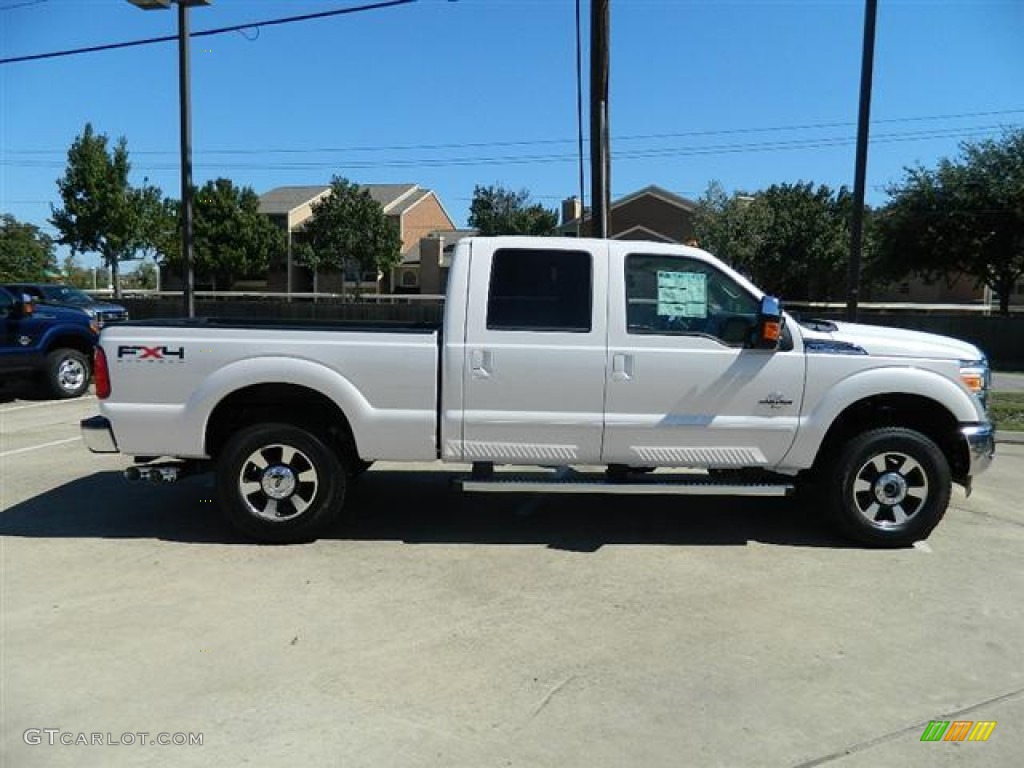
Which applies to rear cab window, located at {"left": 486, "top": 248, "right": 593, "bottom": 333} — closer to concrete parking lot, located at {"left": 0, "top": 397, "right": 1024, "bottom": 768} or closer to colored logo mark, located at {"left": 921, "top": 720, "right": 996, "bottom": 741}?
concrete parking lot, located at {"left": 0, "top": 397, "right": 1024, "bottom": 768}

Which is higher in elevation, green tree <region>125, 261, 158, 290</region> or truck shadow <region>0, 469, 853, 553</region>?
green tree <region>125, 261, 158, 290</region>

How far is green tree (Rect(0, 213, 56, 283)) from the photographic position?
171 ft

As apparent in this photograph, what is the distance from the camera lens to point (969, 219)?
2903 centimetres

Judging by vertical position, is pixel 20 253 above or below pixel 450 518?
above

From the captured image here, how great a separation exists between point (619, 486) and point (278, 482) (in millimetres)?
2279

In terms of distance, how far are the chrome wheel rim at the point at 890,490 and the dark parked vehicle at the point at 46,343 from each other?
1127 cm

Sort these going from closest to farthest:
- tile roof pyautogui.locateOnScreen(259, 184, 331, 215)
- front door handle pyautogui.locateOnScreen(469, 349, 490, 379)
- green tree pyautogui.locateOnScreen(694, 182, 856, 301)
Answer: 1. front door handle pyautogui.locateOnScreen(469, 349, 490, 379)
2. green tree pyautogui.locateOnScreen(694, 182, 856, 301)
3. tile roof pyautogui.locateOnScreen(259, 184, 331, 215)

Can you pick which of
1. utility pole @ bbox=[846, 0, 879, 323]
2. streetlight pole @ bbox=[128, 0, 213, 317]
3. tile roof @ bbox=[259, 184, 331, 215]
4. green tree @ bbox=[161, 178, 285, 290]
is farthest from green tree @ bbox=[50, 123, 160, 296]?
utility pole @ bbox=[846, 0, 879, 323]

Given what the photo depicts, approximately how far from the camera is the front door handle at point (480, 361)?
5680 millimetres

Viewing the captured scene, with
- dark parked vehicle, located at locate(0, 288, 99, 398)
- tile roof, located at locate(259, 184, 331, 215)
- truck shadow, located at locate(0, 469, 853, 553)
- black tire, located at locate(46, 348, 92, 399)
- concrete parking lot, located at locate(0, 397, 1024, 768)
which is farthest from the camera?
tile roof, located at locate(259, 184, 331, 215)

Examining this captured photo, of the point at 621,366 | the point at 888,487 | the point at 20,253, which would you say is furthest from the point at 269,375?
the point at 20,253

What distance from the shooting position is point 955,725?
3.61 metres

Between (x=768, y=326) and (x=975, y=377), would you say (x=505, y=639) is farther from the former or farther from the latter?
(x=975, y=377)

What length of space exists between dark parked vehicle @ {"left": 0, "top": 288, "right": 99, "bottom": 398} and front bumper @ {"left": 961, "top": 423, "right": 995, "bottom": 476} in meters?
11.8
